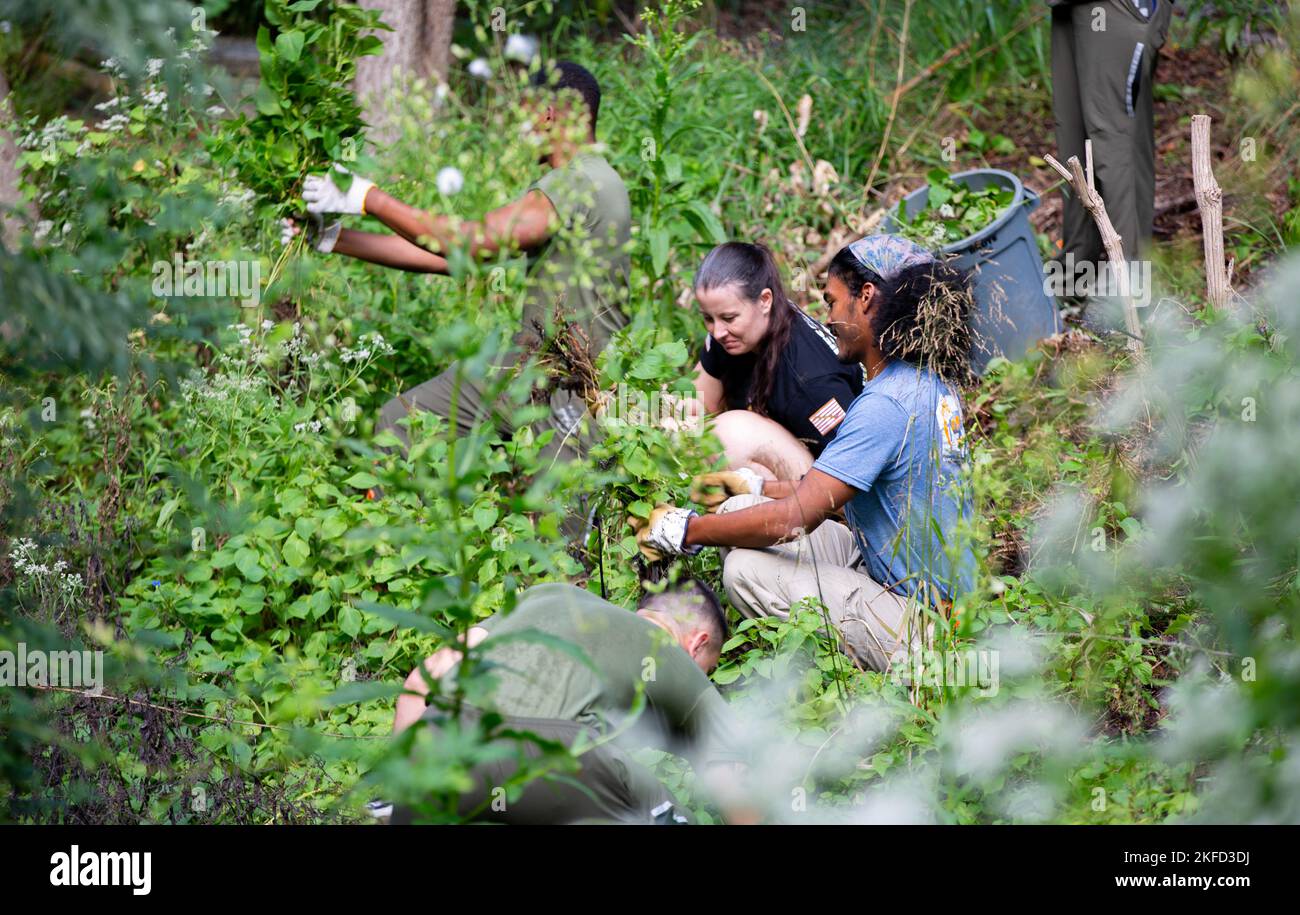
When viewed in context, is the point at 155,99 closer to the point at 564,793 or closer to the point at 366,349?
the point at 366,349

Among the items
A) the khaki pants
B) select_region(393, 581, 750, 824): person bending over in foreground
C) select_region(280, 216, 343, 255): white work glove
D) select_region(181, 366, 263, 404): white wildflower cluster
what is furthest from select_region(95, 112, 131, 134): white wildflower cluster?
select_region(393, 581, 750, 824): person bending over in foreground

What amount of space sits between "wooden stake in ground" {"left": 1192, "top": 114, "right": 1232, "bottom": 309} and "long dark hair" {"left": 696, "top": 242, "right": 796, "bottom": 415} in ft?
3.84

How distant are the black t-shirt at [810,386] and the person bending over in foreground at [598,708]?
1309 millimetres

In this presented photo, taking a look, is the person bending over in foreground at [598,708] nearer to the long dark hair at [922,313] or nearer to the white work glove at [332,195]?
the long dark hair at [922,313]

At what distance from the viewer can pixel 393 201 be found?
158 inches

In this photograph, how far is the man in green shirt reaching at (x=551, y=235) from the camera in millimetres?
3980

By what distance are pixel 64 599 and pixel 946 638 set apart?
7.49 feet

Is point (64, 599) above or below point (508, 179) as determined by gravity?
below

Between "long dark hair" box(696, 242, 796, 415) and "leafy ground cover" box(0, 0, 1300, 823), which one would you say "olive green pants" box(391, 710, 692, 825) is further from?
"long dark hair" box(696, 242, 796, 415)

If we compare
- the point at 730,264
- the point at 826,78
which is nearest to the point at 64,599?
the point at 730,264

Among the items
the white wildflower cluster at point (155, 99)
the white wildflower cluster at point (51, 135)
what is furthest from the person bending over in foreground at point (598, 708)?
the white wildflower cluster at point (51, 135)
